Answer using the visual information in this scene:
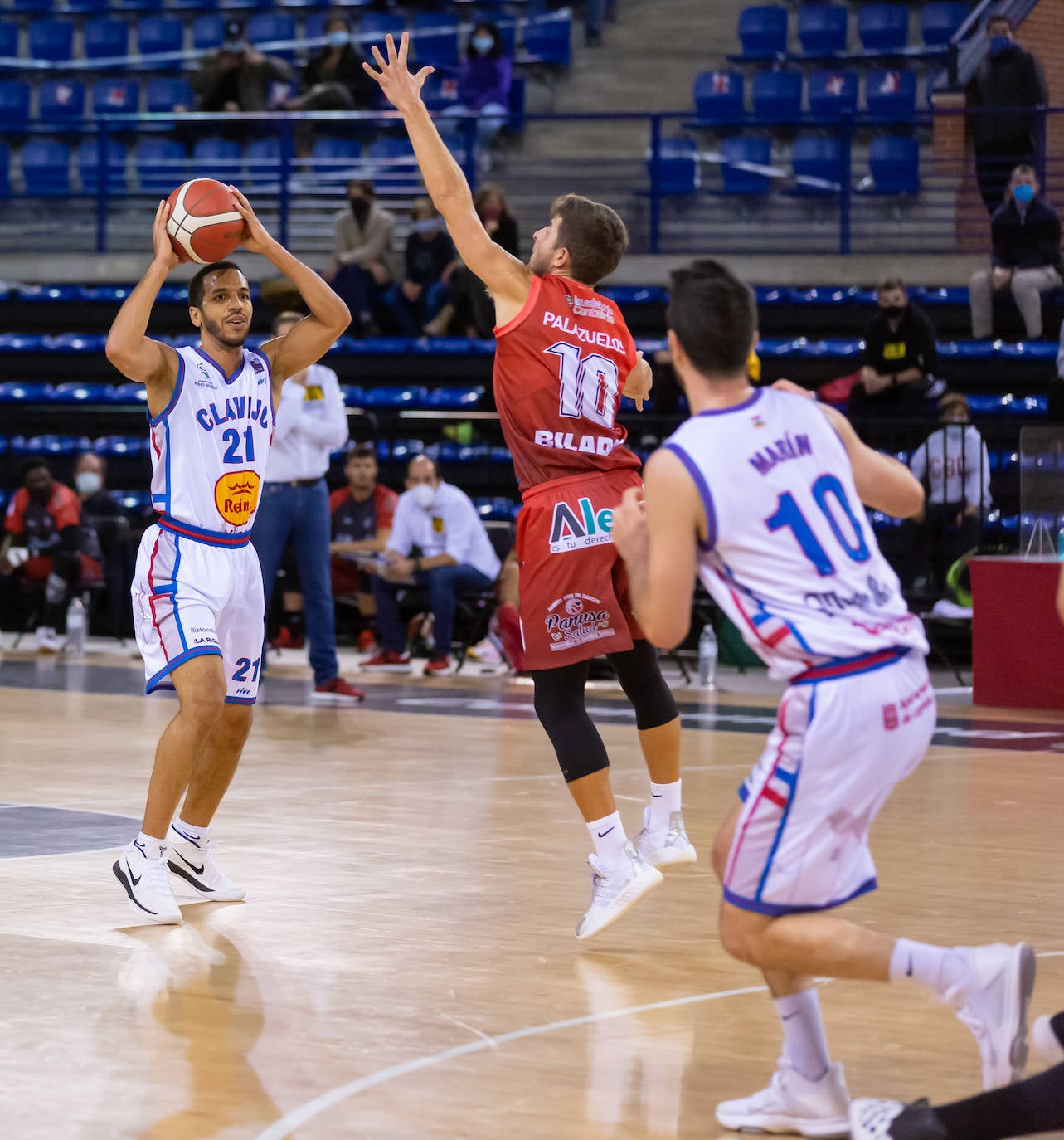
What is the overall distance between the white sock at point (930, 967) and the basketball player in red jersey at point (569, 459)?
1751 mm

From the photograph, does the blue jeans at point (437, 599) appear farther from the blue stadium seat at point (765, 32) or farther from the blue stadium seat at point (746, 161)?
the blue stadium seat at point (765, 32)

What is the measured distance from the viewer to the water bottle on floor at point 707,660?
39.3ft

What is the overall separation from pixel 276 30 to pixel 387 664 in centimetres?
1032

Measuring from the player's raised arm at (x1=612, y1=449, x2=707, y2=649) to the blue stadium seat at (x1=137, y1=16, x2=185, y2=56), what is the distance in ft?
61.6

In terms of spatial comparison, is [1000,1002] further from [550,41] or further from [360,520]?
[550,41]

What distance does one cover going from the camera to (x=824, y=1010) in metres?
4.53

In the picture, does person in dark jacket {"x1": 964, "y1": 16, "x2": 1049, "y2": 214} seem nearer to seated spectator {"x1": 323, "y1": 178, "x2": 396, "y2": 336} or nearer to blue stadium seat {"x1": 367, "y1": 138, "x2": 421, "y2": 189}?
seated spectator {"x1": 323, "y1": 178, "x2": 396, "y2": 336}

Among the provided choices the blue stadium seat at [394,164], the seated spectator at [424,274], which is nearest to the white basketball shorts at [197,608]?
the seated spectator at [424,274]

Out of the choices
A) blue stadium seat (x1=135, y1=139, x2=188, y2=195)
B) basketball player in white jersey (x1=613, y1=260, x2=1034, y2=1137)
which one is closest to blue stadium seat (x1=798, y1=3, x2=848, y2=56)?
blue stadium seat (x1=135, y1=139, x2=188, y2=195)

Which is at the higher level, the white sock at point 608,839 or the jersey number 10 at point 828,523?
the jersey number 10 at point 828,523

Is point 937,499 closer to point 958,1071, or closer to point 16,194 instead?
point 958,1071

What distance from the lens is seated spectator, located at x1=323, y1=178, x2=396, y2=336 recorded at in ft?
54.7

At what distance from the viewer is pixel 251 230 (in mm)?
6027

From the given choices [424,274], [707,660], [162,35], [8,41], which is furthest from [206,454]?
[8,41]
